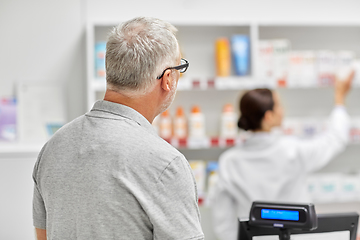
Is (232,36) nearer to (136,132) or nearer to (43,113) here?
(43,113)

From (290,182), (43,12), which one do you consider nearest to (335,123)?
(290,182)

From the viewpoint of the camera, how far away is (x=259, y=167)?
84.9 inches

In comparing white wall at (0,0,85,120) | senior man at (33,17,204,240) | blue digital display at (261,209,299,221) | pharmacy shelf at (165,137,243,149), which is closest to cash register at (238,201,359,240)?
blue digital display at (261,209,299,221)

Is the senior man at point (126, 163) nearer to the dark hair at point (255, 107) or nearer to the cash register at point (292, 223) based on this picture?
the cash register at point (292, 223)

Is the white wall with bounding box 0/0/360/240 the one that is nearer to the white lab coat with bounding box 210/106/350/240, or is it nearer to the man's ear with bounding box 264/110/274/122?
the man's ear with bounding box 264/110/274/122

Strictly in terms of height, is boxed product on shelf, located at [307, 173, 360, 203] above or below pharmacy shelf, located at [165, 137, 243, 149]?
below

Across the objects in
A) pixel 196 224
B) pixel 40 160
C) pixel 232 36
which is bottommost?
pixel 196 224

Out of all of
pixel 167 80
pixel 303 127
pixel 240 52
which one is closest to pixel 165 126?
pixel 240 52

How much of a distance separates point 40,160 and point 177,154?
1.32ft

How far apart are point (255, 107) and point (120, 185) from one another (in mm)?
1352

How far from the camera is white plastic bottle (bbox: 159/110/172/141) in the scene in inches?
113

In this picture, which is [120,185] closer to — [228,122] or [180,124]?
[180,124]

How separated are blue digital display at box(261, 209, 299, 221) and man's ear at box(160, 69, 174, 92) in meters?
0.43

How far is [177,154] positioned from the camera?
1.00 metres
